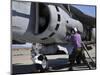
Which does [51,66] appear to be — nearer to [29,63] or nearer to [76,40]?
[29,63]

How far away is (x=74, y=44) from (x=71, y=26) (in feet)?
0.79

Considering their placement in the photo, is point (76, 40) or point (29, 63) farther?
point (76, 40)

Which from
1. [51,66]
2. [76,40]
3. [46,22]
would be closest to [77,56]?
[76,40]

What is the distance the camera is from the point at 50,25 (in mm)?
2924

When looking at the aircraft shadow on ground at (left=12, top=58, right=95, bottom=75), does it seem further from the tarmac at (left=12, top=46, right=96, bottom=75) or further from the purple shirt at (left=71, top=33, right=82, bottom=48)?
the purple shirt at (left=71, top=33, right=82, bottom=48)

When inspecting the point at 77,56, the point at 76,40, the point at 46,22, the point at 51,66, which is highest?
the point at 46,22

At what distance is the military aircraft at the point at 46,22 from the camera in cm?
279

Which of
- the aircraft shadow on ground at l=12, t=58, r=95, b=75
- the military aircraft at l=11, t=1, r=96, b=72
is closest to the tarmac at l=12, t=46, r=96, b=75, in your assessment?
the aircraft shadow on ground at l=12, t=58, r=95, b=75

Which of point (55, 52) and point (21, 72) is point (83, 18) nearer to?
point (55, 52)

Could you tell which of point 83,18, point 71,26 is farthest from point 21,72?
point 83,18

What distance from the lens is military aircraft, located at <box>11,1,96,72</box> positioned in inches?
110

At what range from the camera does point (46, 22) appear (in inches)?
115

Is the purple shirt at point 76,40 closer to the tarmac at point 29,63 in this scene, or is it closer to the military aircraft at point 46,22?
the military aircraft at point 46,22

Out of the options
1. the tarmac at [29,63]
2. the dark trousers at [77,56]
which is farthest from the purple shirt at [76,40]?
the tarmac at [29,63]
